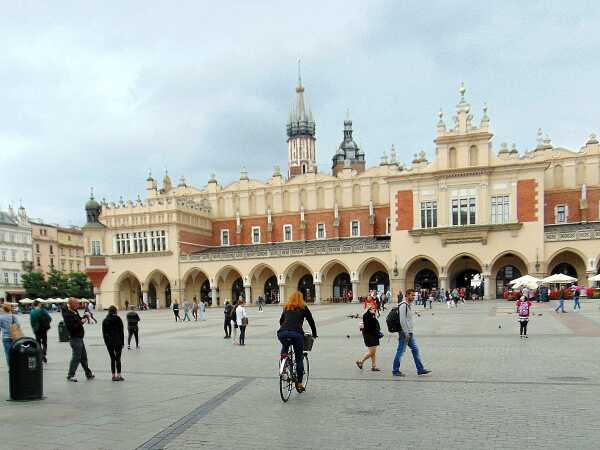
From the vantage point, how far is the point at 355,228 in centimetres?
5878

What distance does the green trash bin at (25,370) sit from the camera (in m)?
9.89

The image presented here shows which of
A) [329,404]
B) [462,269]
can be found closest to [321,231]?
[462,269]

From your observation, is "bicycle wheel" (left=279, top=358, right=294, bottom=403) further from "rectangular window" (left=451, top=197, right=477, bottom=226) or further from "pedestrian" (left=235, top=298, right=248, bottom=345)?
"rectangular window" (left=451, top=197, right=477, bottom=226)

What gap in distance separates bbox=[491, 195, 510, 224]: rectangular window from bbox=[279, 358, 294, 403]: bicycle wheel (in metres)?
42.2

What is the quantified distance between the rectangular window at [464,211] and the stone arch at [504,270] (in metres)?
3.83

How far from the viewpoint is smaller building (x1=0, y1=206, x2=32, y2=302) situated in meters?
77.9

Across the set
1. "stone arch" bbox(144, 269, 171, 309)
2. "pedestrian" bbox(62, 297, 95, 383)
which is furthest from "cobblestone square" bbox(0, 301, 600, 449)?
"stone arch" bbox(144, 269, 171, 309)

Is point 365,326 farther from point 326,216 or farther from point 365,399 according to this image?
point 326,216

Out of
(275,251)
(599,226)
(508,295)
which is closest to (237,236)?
(275,251)

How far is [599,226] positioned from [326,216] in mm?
24867

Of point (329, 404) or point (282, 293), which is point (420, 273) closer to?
point (282, 293)

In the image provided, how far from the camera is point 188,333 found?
24.6 meters

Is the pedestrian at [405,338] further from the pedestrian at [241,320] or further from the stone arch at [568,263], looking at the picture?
the stone arch at [568,263]

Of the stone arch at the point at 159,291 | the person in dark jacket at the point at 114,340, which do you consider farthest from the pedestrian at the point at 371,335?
the stone arch at the point at 159,291
